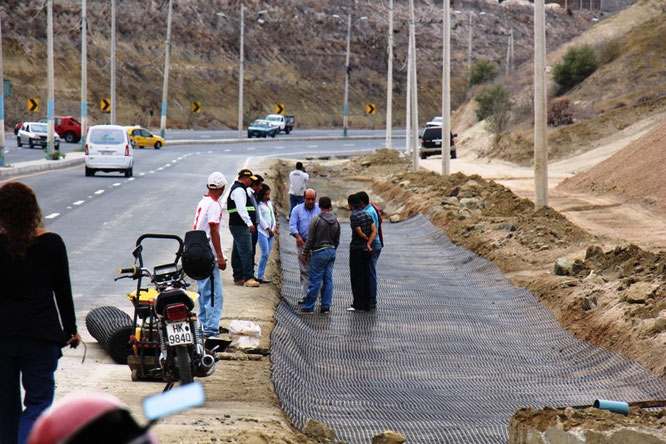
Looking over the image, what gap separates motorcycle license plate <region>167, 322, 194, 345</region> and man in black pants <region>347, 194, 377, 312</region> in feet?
25.1

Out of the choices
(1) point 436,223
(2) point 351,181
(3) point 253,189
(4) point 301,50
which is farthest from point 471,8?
(3) point 253,189

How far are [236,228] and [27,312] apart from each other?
837 cm

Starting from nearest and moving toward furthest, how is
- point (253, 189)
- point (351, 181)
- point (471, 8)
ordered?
point (253, 189)
point (351, 181)
point (471, 8)

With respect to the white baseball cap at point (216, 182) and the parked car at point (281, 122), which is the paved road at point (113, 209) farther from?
the parked car at point (281, 122)

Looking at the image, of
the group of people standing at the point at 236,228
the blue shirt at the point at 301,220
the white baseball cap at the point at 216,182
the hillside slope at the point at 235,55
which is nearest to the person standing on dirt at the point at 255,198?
the group of people standing at the point at 236,228

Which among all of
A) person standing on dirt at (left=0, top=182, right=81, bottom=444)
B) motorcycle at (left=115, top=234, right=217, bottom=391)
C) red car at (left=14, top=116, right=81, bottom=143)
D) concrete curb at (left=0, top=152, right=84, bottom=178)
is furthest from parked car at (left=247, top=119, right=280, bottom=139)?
person standing on dirt at (left=0, top=182, right=81, bottom=444)

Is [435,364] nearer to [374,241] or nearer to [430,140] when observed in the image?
[374,241]

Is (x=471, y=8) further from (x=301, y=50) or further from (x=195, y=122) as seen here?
(x=195, y=122)

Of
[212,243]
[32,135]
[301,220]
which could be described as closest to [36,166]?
[32,135]

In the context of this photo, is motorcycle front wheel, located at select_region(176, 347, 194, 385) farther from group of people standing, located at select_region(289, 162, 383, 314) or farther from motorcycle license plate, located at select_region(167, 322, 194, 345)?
group of people standing, located at select_region(289, 162, 383, 314)

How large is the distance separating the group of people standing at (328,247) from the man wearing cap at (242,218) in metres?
0.81

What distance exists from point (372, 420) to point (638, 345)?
4.69 meters

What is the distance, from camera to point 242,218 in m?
14.2

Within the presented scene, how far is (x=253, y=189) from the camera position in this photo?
625 inches
